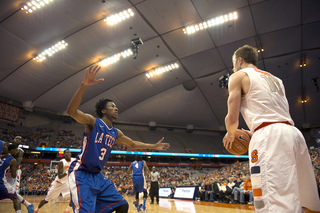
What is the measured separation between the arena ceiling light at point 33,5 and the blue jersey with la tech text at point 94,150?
13.9 m

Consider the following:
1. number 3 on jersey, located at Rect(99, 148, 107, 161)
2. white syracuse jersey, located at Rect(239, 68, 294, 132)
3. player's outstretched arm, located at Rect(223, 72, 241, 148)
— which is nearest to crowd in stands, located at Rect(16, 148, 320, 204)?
number 3 on jersey, located at Rect(99, 148, 107, 161)

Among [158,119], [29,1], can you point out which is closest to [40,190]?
[29,1]

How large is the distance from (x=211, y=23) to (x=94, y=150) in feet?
51.6

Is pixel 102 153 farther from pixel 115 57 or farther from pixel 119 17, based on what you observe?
pixel 115 57

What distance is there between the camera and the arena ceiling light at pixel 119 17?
14688mm

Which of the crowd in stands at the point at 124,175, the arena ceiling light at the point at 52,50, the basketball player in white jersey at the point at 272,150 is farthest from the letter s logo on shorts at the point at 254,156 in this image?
the arena ceiling light at the point at 52,50

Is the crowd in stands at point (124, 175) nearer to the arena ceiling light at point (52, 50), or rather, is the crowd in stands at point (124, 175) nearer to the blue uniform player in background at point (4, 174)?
the blue uniform player in background at point (4, 174)

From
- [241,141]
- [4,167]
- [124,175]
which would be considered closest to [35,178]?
[124,175]

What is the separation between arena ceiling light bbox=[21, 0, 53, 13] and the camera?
13.3 m

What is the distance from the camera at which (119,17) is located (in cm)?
1488

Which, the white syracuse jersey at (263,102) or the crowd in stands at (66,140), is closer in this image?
the white syracuse jersey at (263,102)

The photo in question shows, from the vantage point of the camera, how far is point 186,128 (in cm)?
3534

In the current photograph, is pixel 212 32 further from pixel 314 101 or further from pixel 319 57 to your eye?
pixel 314 101

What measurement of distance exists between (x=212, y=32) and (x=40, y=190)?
18.9 metres
